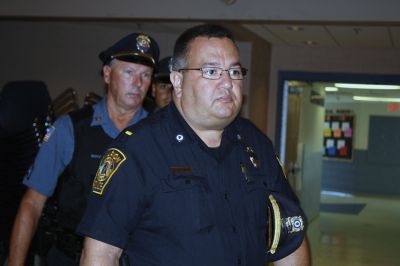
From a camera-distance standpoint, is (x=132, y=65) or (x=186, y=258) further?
(x=132, y=65)

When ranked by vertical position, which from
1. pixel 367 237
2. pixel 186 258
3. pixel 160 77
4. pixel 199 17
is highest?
pixel 199 17

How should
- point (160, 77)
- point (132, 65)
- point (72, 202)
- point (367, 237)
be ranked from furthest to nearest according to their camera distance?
point (367, 237)
point (160, 77)
point (132, 65)
point (72, 202)

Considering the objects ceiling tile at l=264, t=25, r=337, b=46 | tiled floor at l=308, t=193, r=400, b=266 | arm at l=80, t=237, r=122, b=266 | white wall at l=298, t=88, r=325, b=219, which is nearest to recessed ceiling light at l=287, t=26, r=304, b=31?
ceiling tile at l=264, t=25, r=337, b=46

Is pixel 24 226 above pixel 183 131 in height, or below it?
below

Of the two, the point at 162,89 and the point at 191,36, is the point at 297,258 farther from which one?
the point at 162,89

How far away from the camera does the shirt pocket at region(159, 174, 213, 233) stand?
1.58 metres

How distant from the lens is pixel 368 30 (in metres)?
5.95

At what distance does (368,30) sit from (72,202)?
4.41 m

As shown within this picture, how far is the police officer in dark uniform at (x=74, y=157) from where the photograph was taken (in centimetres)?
227

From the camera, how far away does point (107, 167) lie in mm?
1630

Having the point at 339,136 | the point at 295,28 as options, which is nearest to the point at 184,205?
the point at 295,28

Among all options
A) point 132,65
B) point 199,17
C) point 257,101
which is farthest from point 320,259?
point 132,65

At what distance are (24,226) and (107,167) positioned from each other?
801mm

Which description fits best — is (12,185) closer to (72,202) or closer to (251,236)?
(72,202)
